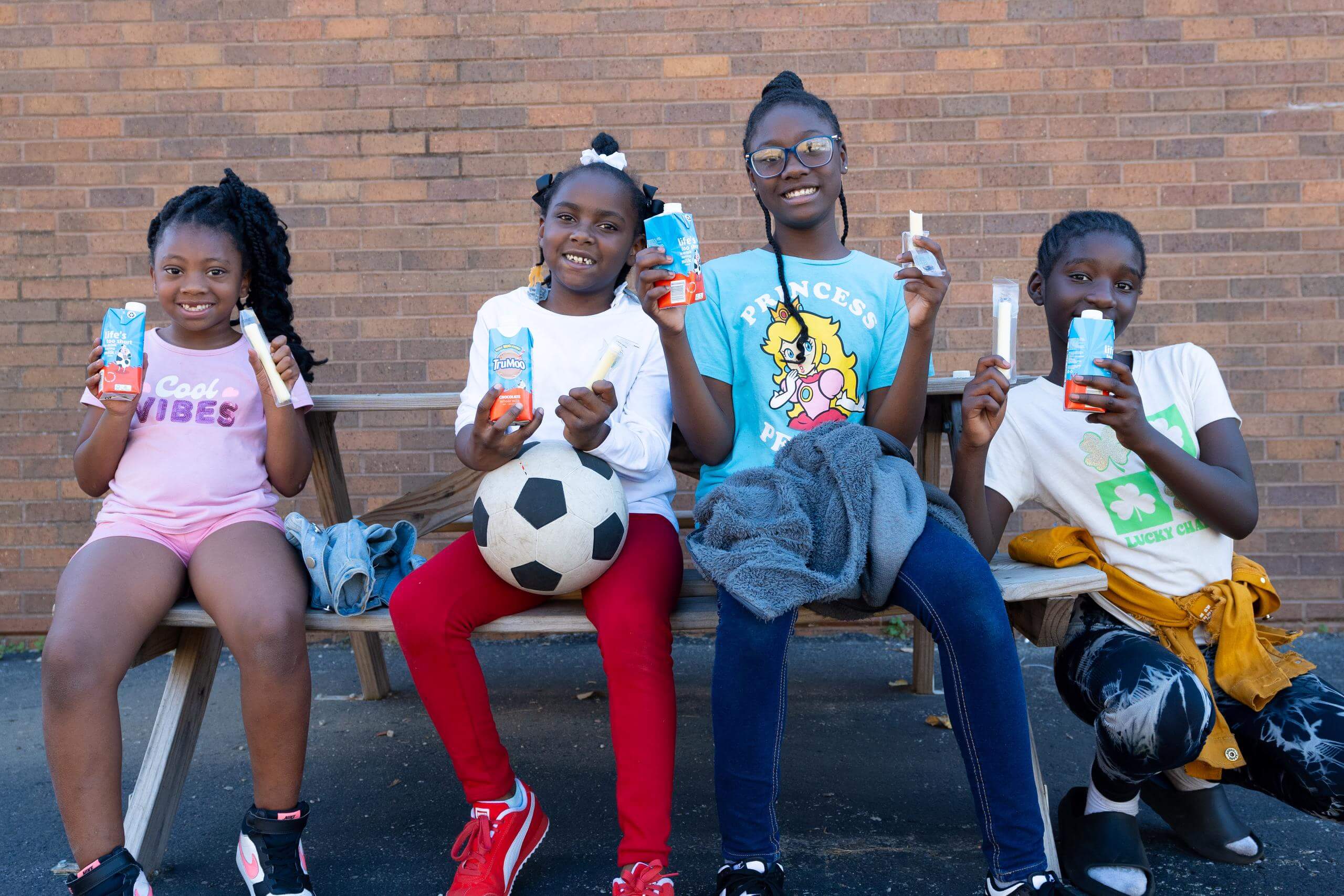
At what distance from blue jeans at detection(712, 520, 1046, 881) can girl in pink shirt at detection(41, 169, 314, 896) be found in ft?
3.19

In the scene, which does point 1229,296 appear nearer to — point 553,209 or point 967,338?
point 967,338

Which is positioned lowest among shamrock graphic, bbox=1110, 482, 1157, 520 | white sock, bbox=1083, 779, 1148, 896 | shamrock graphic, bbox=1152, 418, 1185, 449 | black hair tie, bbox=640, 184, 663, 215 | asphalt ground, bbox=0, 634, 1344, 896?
asphalt ground, bbox=0, 634, 1344, 896

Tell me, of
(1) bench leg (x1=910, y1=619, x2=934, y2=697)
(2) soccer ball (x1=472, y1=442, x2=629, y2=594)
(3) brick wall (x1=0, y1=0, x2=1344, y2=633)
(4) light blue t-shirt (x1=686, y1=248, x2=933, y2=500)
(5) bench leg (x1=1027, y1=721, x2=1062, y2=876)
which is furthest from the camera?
(3) brick wall (x1=0, y1=0, x2=1344, y2=633)

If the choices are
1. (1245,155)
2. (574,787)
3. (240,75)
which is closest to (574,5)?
Answer: (240,75)

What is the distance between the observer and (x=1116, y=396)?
2334 mm

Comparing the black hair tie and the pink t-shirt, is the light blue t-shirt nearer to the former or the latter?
the black hair tie

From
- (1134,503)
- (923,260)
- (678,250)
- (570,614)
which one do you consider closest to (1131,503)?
(1134,503)

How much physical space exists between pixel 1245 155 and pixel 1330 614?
1838 mm

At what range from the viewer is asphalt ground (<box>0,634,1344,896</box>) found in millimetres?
2525

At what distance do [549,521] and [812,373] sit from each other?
2.61ft

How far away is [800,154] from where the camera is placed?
2.72 m

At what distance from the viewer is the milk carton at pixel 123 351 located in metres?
2.38

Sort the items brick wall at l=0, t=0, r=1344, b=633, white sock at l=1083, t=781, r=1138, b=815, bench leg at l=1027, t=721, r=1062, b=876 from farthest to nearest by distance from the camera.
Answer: brick wall at l=0, t=0, r=1344, b=633, white sock at l=1083, t=781, r=1138, b=815, bench leg at l=1027, t=721, r=1062, b=876

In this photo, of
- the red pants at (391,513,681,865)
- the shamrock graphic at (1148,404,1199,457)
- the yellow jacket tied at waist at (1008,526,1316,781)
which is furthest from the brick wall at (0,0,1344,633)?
the red pants at (391,513,681,865)
